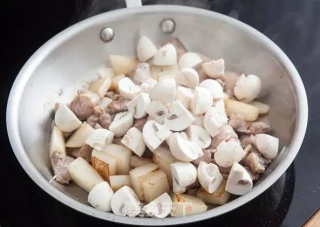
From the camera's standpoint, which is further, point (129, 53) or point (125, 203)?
point (129, 53)

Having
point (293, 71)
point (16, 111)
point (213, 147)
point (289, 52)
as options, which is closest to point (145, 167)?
point (213, 147)

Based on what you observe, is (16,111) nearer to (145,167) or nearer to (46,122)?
(46,122)

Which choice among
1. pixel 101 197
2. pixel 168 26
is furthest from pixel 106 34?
pixel 101 197

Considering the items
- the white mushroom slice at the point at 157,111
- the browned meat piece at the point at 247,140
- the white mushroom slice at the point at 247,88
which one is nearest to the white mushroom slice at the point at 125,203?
the white mushroom slice at the point at 157,111

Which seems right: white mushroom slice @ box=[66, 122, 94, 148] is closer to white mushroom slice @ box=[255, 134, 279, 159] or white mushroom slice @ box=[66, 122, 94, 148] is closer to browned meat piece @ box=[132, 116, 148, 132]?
browned meat piece @ box=[132, 116, 148, 132]

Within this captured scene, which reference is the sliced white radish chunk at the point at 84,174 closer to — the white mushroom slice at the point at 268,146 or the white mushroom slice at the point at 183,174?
the white mushroom slice at the point at 183,174

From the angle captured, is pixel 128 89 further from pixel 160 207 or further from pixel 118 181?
pixel 160 207
